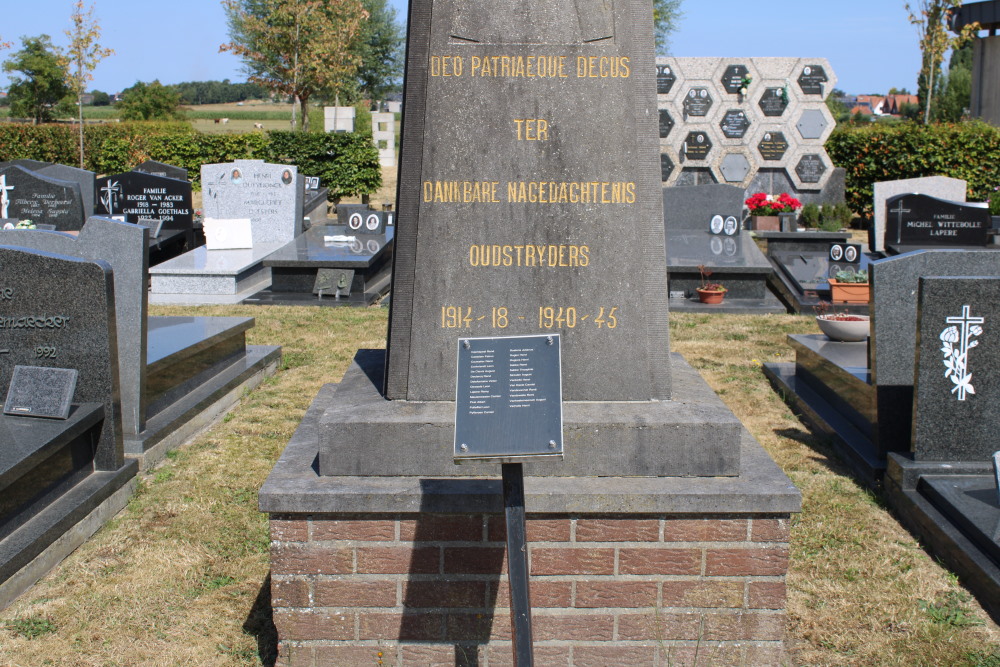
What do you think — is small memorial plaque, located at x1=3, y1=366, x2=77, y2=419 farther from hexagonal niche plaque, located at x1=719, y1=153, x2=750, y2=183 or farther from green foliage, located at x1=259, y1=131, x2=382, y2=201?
green foliage, located at x1=259, y1=131, x2=382, y2=201

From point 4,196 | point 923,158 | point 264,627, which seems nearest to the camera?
point 264,627

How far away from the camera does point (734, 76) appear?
17719 millimetres

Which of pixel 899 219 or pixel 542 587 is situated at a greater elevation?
pixel 899 219

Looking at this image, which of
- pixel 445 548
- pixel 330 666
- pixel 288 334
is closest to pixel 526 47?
pixel 445 548

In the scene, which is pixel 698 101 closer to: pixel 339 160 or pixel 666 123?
pixel 666 123

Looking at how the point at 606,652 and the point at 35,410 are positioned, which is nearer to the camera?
the point at 606,652

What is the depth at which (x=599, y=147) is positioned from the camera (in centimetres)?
319

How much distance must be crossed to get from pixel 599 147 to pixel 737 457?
1.20 meters

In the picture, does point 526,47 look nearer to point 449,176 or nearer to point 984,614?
point 449,176

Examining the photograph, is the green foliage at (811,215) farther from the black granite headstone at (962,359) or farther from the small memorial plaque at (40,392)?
the small memorial plaque at (40,392)

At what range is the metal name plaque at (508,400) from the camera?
2.35 meters

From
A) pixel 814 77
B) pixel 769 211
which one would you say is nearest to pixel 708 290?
pixel 769 211

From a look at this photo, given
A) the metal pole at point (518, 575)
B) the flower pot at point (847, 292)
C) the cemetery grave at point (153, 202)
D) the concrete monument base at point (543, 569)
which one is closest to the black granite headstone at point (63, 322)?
the concrete monument base at point (543, 569)

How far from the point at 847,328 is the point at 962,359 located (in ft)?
7.55
